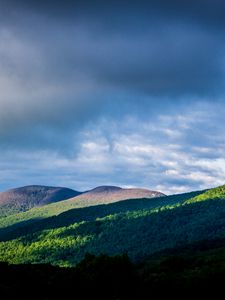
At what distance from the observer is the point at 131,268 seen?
4567 inches

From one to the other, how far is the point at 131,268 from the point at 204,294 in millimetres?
17758

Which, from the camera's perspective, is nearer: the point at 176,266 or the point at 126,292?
the point at 126,292

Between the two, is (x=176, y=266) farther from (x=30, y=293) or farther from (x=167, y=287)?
(x=30, y=293)

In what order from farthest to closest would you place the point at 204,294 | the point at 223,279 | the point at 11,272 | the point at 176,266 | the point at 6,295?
the point at 176,266 → the point at 11,272 → the point at 223,279 → the point at 204,294 → the point at 6,295

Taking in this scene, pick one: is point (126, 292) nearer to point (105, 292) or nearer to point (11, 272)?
point (105, 292)

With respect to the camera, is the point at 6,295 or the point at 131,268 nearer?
the point at 6,295

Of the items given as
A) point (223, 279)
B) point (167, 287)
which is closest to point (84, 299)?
point (167, 287)

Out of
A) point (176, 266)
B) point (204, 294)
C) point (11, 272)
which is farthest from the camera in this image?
point (176, 266)

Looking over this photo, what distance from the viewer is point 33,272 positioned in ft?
471

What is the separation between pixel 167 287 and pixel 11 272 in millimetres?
49608

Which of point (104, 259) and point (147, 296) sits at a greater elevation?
point (104, 259)

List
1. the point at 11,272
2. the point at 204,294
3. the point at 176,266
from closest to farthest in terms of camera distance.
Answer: the point at 204,294, the point at 11,272, the point at 176,266

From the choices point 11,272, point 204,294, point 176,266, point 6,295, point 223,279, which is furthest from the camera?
point 176,266

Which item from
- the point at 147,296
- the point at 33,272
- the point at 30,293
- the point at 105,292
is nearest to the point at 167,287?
the point at 147,296
